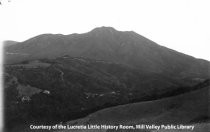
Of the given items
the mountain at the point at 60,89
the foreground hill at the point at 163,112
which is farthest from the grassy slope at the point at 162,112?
the mountain at the point at 60,89

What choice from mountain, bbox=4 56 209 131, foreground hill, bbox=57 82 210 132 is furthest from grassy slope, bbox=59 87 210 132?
mountain, bbox=4 56 209 131

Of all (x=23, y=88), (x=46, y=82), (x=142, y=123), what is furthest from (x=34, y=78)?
(x=142, y=123)

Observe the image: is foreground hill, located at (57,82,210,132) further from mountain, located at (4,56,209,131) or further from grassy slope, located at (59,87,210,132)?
mountain, located at (4,56,209,131)

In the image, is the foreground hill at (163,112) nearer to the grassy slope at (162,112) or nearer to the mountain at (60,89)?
the grassy slope at (162,112)

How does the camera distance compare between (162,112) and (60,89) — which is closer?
(162,112)

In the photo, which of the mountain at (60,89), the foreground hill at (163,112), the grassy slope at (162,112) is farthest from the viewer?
the mountain at (60,89)

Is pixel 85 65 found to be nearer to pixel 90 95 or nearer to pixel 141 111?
pixel 90 95

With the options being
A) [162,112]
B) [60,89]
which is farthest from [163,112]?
[60,89]

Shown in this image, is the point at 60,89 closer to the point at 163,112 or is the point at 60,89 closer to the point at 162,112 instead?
the point at 162,112

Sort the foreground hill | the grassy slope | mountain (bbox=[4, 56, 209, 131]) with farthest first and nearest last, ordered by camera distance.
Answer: mountain (bbox=[4, 56, 209, 131]), the grassy slope, the foreground hill
